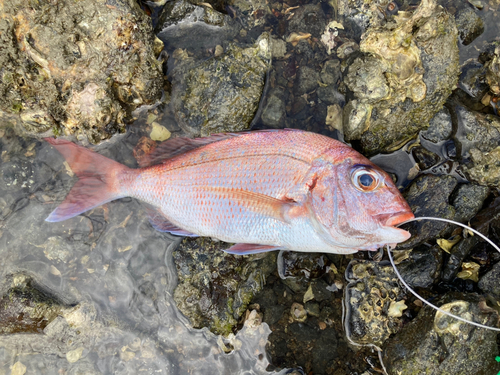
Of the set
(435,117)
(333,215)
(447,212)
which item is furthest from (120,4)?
(447,212)

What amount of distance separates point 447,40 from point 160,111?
279 cm

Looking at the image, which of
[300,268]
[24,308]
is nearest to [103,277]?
[24,308]

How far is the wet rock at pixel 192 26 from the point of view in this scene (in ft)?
10.8

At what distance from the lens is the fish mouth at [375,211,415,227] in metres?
2.36

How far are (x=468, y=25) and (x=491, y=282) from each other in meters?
2.48

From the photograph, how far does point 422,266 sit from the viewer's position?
310 cm

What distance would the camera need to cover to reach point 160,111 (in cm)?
336

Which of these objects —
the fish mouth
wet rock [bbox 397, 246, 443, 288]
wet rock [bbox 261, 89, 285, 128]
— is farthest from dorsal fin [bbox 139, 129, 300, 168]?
wet rock [bbox 397, 246, 443, 288]

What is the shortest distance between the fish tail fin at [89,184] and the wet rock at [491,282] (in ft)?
11.6

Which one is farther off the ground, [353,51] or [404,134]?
[353,51]

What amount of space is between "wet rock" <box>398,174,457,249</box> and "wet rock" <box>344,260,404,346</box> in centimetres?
36

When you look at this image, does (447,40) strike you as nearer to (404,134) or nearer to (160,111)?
(404,134)

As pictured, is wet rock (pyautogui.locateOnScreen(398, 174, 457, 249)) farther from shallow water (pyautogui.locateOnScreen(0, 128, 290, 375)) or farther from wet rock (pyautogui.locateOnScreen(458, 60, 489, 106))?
shallow water (pyautogui.locateOnScreen(0, 128, 290, 375))

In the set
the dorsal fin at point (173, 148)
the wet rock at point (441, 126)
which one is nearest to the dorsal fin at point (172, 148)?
the dorsal fin at point (173, 148)
